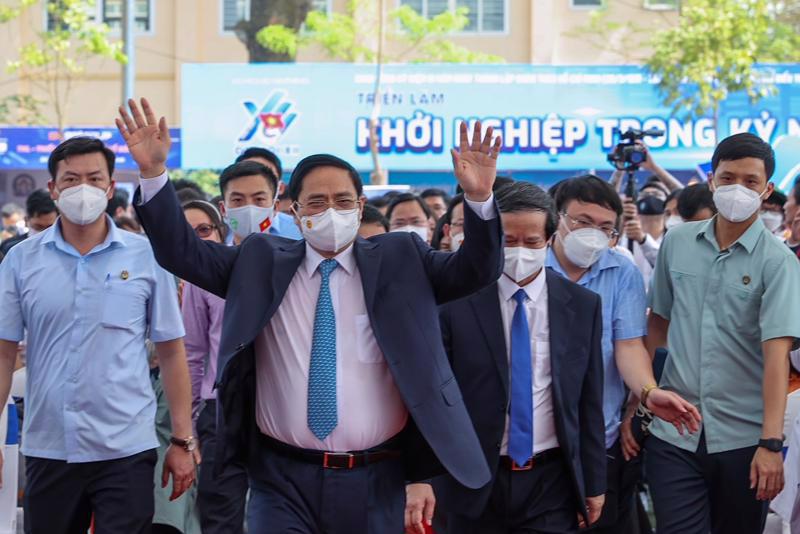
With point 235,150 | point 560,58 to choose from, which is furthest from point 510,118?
point 560,58

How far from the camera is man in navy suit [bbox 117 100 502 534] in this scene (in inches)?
177

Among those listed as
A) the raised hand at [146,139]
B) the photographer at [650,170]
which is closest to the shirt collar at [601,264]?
the raised hand at [146,139]

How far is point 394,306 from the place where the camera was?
4.60 meters

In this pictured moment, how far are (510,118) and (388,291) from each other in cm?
1612

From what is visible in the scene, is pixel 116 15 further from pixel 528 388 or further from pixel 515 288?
pixel 528 388

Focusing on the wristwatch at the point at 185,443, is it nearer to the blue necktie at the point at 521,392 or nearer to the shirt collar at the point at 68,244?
the shirt collar at the point at 68,244

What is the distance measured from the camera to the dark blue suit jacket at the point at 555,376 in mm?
5137

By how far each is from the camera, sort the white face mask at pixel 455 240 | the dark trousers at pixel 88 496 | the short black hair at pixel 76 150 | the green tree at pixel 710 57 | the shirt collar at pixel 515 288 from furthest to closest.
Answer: the green tree at pixel 710 57 < the white face mask at pixel 455 240 < the short black hair at pixel 76 150 < the dark trousers at pixel 88 496 < the shirt collar at pixel 515 288

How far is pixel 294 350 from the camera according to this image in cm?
461

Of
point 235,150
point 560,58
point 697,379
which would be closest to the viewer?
point 697,379

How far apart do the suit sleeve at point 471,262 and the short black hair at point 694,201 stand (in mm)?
4098

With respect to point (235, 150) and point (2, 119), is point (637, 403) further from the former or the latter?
point (2, 119)

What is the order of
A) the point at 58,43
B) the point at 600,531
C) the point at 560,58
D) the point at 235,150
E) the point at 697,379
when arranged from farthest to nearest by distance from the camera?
1. the point at 560,58
2. the point at 58,43
3. the point at 235,150
4. the point at 600,531
5. the point at 697,379

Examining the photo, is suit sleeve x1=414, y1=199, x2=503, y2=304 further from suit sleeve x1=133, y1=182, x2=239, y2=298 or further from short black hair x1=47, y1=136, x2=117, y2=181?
short black hair x1=47, y1=136, x2=117, y2=181
